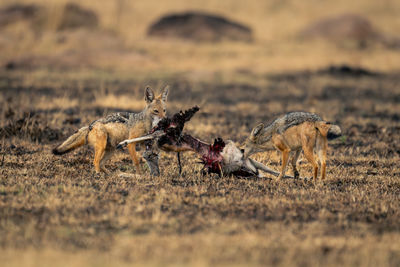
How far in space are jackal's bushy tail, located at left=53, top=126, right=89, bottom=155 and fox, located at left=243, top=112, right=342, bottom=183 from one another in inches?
97.2

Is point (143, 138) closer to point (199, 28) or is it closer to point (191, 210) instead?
point (191, 210)

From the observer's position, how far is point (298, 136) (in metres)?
7.87

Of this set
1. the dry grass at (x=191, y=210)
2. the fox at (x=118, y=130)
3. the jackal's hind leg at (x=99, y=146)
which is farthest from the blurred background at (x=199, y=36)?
the jackal's hind leg at (x=99, y=146)

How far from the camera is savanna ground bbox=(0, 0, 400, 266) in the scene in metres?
5.04

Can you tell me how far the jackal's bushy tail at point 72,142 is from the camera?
8.27m

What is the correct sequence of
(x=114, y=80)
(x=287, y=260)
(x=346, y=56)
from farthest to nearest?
(x=346, y=56)
(x=114, y=80)
(x=287, y=260)

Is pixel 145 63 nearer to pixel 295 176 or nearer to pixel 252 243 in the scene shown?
pixel 295 176

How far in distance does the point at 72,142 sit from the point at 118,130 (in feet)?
2.39

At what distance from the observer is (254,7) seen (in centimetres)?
4494

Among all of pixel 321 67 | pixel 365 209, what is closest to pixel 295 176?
pixel 365 209

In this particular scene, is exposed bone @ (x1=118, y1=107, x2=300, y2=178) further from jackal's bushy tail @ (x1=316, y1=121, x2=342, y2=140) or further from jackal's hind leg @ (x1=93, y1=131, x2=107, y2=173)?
jackal's bushy tail @ (x1=316, y1=121, x2=342, y2=140)

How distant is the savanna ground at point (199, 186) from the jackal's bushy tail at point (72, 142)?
353mm

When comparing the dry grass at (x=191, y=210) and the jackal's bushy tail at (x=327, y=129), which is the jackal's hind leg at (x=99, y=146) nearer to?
the dry grass at (x=191, y=210)

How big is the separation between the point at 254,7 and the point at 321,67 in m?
19.7
